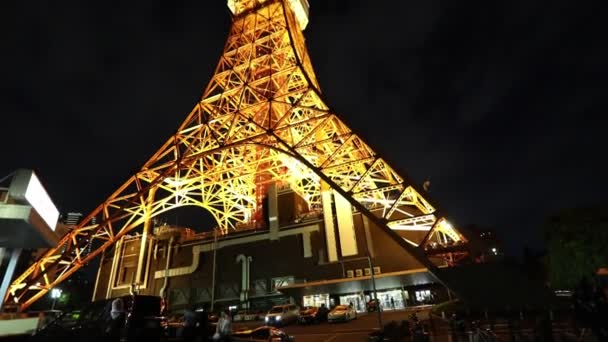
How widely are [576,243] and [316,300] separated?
71.9 feet

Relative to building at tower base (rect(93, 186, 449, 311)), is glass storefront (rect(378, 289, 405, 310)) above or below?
below

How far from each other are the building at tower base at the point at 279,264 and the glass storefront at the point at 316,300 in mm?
89

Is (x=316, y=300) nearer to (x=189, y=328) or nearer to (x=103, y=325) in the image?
(x=189, y=328)

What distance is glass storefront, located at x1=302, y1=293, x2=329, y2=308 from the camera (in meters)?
29.9

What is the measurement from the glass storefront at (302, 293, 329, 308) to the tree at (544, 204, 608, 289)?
63.3 feet

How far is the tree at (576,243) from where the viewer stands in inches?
904

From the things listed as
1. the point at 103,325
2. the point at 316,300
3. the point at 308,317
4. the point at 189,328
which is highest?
the point at 316,300

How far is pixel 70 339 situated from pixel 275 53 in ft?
69.0

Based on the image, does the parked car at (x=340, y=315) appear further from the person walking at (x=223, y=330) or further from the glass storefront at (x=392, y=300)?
the person walking at (x=223, y=330)

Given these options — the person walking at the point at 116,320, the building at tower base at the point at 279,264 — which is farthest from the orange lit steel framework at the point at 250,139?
the person walking at the point at 116,320

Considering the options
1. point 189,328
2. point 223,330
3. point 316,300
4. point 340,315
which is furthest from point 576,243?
point 189,328

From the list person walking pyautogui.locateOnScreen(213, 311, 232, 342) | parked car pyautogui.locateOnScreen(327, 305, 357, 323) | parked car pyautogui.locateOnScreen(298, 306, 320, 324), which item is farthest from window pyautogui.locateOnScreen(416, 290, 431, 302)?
person walking pyautogui.locateOnScreen(213, 311, 232, 342)

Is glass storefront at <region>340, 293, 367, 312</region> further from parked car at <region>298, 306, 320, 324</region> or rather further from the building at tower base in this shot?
parked car at <region>298, 306, 320, 324</region>

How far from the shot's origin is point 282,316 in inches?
813
